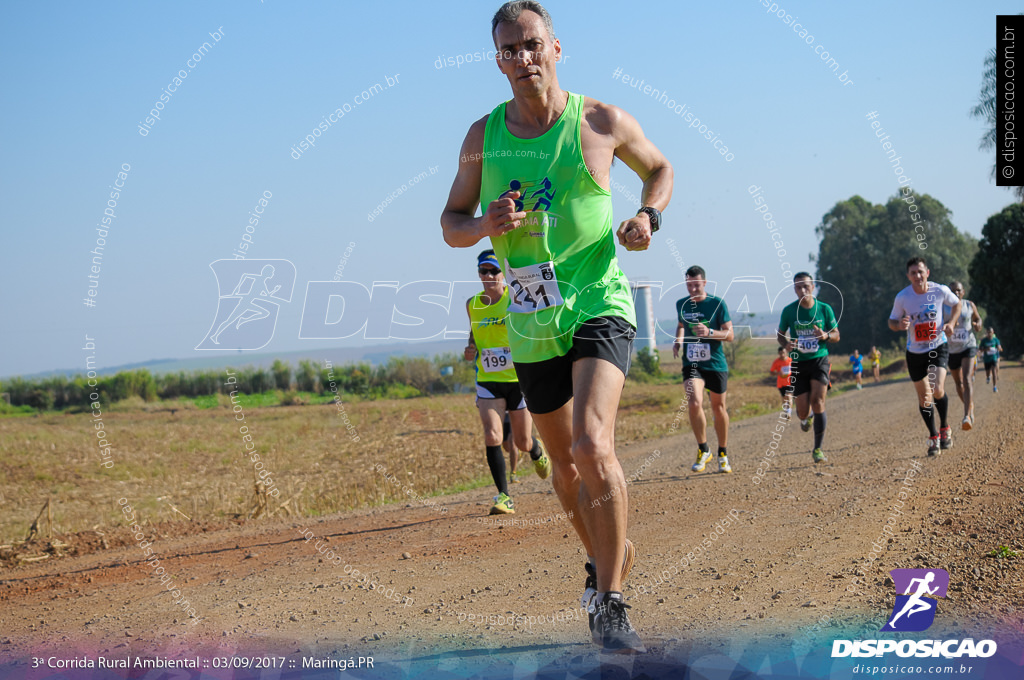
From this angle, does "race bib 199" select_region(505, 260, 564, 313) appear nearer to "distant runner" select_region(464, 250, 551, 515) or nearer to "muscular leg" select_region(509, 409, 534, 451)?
"distant runner" select_region(464, 250, 551, 515)

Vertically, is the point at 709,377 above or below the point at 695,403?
above

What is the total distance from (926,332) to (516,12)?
746cm

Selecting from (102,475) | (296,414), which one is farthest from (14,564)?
(296,414)

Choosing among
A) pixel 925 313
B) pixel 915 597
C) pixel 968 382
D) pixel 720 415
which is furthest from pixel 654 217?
pixel 968 382

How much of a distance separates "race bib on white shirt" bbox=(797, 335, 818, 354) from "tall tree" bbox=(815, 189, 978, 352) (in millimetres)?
39039

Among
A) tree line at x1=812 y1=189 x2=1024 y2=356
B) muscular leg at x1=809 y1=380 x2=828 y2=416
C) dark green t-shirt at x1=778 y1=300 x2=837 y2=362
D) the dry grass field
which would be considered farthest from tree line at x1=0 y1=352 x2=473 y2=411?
muscular leg at x1=809 y1=380 x2=828 y2=416

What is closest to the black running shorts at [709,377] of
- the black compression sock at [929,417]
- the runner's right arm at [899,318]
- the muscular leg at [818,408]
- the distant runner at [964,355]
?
the muscular leg at [818,408]

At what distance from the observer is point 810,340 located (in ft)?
31.5

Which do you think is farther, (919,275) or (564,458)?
(919,275)

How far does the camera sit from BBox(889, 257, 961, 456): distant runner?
30.0ft

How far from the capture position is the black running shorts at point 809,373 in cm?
966

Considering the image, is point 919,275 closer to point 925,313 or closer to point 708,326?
point 925,313

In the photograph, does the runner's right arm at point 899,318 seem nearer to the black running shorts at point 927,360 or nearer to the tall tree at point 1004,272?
the black running shorts at point 927,360

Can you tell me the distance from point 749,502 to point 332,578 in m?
3.59
